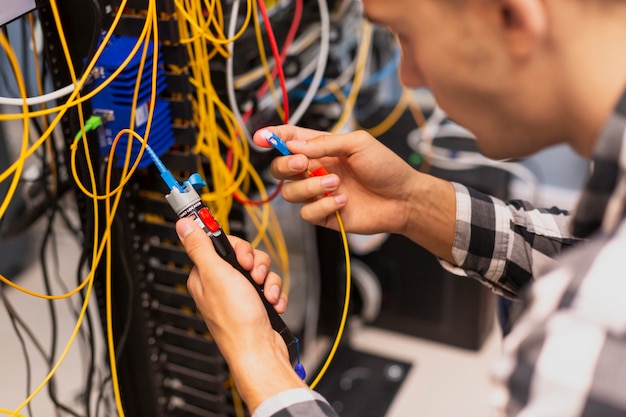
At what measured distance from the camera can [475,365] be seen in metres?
1.78

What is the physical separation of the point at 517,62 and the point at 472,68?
49mm

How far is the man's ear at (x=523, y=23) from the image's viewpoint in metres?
0.59

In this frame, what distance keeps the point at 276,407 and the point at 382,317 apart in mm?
1191

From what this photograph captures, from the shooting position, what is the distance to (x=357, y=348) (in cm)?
185

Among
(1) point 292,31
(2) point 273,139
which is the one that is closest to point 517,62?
(2) point 273,139

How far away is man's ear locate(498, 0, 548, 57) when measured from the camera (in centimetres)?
59

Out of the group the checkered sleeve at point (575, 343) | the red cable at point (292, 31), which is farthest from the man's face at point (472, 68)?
the red cable at point (292, 31)

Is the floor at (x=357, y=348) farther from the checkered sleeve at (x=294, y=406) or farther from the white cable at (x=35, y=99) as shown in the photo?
the checkered sleeve at (x=294, y=406)

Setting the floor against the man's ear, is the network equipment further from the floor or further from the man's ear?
the man's ear

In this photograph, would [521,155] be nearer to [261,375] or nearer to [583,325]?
[583,325]

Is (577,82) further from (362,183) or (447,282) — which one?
(447,282)

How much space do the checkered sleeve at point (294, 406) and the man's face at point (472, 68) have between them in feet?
1.04

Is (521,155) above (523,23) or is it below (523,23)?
below

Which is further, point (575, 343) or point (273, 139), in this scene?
point (273, 139)
